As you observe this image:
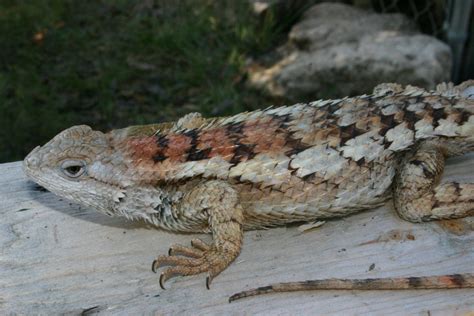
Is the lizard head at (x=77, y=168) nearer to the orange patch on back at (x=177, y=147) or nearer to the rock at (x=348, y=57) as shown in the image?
the orange patch on back at (x=177, y=147)

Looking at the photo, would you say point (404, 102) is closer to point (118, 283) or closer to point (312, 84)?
point (118, 283)

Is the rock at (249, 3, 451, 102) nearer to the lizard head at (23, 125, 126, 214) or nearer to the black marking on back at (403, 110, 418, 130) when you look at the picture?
the black marking on back at (403, 110, 418, 130)

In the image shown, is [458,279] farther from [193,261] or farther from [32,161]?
[32,161]

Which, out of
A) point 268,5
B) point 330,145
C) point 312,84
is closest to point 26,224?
point 330,145

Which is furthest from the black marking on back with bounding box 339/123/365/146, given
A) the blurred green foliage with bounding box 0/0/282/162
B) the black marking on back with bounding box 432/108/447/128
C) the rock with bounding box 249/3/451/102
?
the blurred green foliage with bounding box 0/0/282/162

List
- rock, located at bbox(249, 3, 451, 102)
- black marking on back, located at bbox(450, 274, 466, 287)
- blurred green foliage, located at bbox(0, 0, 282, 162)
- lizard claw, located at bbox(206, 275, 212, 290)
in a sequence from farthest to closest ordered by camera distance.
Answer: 1. blurred green foliage, located at bbox(0, 0, 282, 162)
2. rock, located at bbox(249, 3, 451, 102)
3. lizard claw, located at bbox(206, 275, 212, 290)
4. black marking on back, located at bbox(450, 274, 466, 287)
